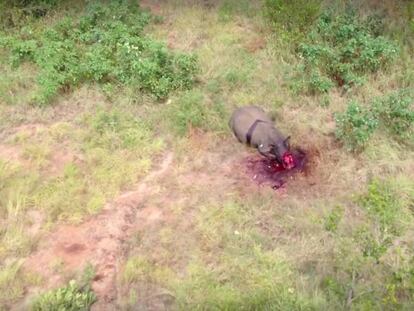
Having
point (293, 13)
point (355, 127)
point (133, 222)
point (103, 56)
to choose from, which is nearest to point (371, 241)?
point (355, 127)

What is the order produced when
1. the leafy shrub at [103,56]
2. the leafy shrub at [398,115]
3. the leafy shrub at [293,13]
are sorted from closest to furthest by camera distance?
the leafy shrub at [398,115]
the leafy shrub at [103,56]
the leafy shrub at [293,13]

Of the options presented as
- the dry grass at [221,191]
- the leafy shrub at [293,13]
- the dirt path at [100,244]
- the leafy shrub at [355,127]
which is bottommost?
the dirt path at [100,244]

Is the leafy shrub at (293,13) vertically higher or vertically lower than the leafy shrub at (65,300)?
higher

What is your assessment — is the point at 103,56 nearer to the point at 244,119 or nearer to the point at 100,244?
the point at 244,119

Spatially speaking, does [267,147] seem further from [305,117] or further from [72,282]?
[72,282]

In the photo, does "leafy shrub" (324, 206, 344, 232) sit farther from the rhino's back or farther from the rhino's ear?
the rhino's back


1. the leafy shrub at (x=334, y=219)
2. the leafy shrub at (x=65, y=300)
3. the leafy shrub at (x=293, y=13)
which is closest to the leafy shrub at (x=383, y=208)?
the leafy shrub at (x=334, y=219)

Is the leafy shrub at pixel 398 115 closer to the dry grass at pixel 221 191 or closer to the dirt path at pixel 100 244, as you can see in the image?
the dry grass at pixel 221 191

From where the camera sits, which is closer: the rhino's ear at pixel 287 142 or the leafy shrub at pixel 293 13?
the rhino's ear at pixel 287 142

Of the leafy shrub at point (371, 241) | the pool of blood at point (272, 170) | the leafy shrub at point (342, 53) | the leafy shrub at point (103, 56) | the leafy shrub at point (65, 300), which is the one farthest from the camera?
the leafy shrub at point (103, 56)
